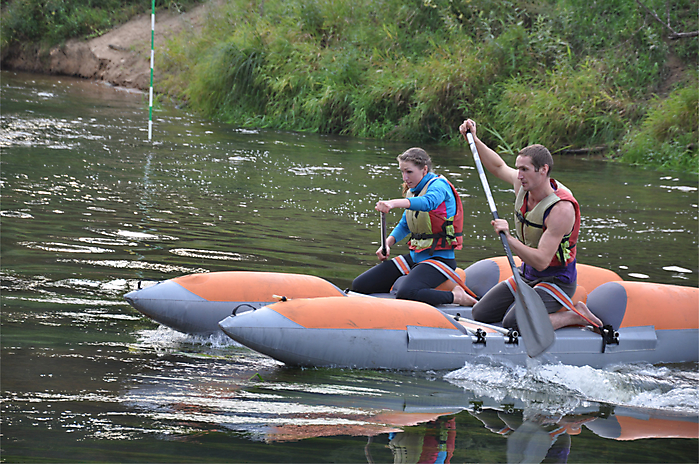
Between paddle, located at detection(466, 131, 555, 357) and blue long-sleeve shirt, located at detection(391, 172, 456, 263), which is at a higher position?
blue long-sleeve shirt, located at detection(391, 172, 456, 263)

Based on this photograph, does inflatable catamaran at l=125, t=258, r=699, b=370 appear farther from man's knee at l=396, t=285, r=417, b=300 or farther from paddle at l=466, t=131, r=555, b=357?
man's knee at l=396, t=285, r=417, b=300

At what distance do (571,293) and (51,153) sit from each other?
8.02m

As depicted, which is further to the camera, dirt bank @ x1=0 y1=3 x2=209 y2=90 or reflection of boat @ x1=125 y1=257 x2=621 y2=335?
dirt bank @ x1=0 y1=3 x2=209 y2=90

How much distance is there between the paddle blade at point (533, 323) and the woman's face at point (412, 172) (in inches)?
35.8

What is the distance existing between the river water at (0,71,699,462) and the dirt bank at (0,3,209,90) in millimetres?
12334

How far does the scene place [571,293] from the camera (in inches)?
163

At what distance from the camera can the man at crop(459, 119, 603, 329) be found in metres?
3.83

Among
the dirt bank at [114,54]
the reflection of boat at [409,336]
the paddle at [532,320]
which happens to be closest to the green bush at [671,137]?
the reflection of boat at [409,336]

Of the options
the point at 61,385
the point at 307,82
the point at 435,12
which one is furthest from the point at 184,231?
the point at 435,12

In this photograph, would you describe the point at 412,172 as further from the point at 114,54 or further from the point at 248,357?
the point at 114,54

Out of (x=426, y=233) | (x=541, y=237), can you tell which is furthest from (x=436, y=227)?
(x=541, y=237)

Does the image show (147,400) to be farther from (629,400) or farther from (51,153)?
(51,153)

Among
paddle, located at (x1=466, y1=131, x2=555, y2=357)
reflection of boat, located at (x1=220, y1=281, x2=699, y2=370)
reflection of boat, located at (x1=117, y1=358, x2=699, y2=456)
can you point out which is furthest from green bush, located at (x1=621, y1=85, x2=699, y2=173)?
reflection of boat, located at (x1=117, y1=358, x2=699, y2=456)

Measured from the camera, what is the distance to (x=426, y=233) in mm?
4578
